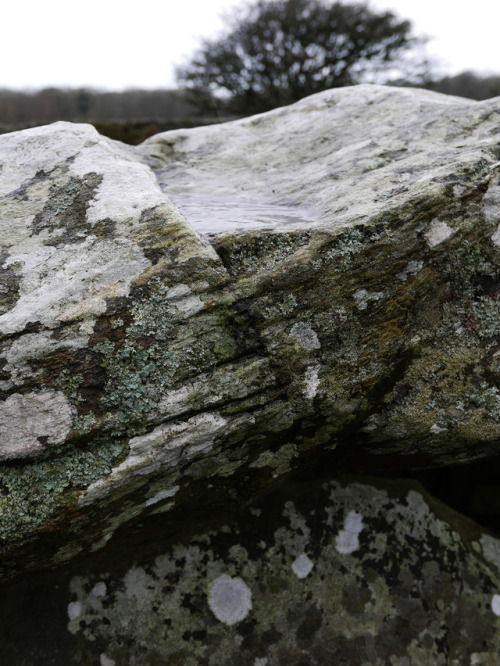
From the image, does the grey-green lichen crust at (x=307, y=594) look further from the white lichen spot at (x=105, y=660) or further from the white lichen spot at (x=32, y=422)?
the white lichen spot at (x=32, y=422)

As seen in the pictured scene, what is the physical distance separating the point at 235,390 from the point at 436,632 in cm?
131

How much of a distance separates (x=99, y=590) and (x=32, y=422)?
0.96 meters

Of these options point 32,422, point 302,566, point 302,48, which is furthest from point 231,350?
point 302,48

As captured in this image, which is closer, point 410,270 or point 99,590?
point 410,270

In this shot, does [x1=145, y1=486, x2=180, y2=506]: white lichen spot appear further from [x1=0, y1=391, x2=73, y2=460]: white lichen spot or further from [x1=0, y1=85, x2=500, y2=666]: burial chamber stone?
[x1=0, y1=391, x2=73, y2=460]: white lichen spot

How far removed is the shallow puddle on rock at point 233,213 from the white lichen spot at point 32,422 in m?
0.67

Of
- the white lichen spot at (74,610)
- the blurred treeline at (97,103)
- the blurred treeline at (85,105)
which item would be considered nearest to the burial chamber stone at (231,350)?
the white lichen spot at (74,610)

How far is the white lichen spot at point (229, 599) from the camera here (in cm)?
180

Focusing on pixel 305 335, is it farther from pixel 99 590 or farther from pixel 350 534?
pixel 99 590

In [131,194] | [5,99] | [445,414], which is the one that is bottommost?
[445,414]

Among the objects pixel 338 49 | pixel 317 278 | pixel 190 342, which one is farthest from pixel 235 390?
pixel 338 49

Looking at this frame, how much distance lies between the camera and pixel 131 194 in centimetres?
160

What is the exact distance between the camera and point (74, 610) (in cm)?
178

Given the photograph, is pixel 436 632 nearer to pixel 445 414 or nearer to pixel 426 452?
pixel 426 452
